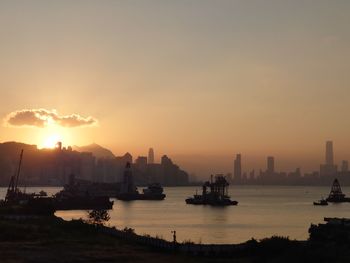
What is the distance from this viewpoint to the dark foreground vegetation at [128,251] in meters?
41.7

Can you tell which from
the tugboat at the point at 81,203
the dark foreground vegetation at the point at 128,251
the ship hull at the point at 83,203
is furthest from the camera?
the tugboat at the point at 81,203

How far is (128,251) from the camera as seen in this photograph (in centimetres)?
4828

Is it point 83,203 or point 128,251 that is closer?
point 128,251

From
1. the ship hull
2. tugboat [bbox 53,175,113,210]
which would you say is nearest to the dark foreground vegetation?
the ship hull

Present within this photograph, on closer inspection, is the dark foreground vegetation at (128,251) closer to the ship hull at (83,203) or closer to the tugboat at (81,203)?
the ship hull at (83,203)

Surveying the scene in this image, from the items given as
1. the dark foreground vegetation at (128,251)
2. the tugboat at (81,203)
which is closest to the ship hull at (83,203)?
the tugboat at (81,203)

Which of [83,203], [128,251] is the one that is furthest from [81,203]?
[128,251]

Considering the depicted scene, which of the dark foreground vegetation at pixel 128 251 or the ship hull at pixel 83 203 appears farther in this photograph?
the ship hull at pixel 83 203

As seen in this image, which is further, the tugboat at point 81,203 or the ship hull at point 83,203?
the tugboat at point 81,203

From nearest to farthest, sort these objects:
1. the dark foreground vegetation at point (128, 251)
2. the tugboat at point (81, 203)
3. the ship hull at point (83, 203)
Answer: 1. the dark foreground vegetation at point (128, 251)
2. the ship hull at point (83, 203)
3. the tugboat at point (81, 203)

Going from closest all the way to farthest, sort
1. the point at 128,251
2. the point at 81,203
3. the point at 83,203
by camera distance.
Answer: the point at 128,251 < the point at 81,203 < the point at 83,203

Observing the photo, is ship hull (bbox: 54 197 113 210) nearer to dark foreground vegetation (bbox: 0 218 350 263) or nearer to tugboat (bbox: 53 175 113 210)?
tugboat (bbox: 53 175 113 210)

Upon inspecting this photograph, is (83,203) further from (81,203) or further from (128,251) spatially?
(128,251)

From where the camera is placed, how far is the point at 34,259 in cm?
4269
